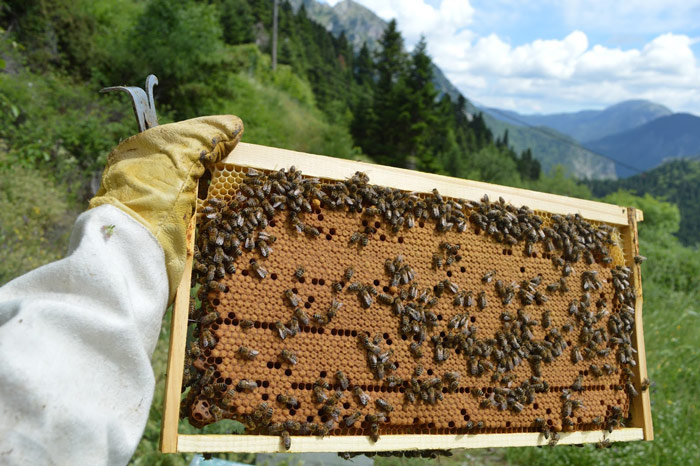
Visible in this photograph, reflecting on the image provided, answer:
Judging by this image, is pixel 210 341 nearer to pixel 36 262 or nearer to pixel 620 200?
pixel 36 262

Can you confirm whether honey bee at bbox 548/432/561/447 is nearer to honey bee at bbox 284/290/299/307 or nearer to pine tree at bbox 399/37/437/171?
honey bee at bbox 284/290/299/307

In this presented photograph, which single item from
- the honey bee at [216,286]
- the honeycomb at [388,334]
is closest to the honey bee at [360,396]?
the honeycomb at [388,334]

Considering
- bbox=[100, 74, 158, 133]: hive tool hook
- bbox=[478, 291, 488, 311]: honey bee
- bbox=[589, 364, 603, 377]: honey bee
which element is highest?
bbox=[100, 74, 158, 133]: hive tool hook

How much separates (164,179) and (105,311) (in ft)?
2.13

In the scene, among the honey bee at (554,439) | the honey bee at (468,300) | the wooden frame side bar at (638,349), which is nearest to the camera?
the honey bee at (468,300)

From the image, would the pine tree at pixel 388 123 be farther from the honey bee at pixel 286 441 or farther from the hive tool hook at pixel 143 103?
the honey bee at pixel 286 441

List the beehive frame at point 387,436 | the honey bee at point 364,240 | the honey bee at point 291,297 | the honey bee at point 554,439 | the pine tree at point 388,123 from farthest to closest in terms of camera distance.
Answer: the pine tree at point 388,123 < the honey bee at point 554,439 < the honey bee at point 364,240 < the honey bee at point 291,297 < the beehive frame at point 387,436

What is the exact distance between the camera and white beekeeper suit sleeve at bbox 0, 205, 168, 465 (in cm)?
149

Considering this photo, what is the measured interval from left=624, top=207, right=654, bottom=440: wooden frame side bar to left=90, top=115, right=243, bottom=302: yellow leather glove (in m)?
3.04

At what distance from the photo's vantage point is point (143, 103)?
2215mm

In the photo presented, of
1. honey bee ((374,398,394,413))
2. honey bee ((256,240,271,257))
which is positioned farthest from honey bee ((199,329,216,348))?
honey bee ((374,398,394,413))

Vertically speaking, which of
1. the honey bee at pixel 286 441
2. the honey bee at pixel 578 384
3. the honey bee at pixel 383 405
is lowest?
the honey bee at pixel 578 384

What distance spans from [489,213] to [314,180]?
1203 mm

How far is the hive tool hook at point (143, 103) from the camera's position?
2.12m
